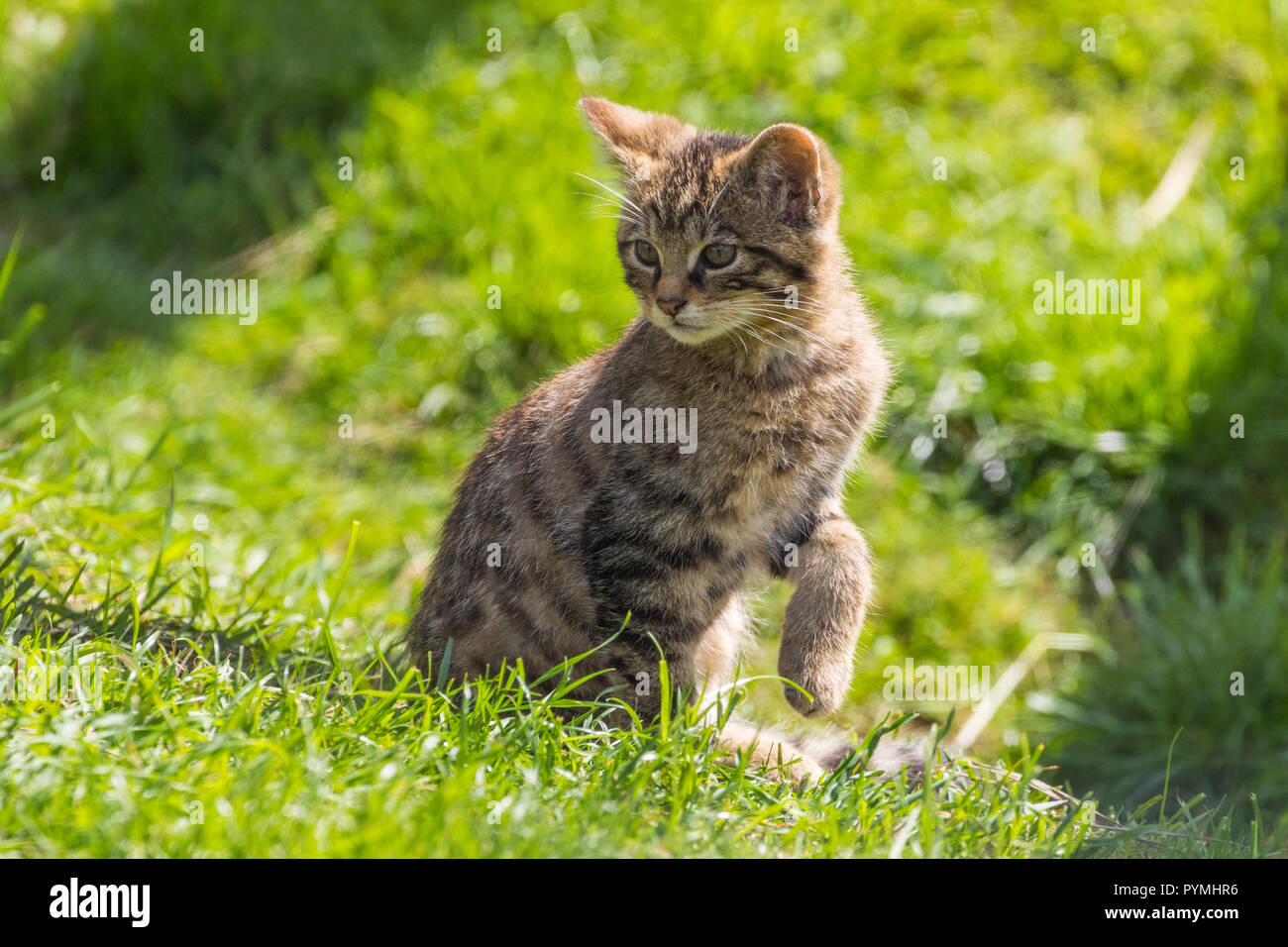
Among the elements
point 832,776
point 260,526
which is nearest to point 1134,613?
A: point 832,776

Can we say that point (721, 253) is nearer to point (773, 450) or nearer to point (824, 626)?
point (773, 450)

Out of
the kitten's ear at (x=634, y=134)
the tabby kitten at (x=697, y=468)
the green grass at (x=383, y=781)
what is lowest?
the green grass at (x=383, y=781)

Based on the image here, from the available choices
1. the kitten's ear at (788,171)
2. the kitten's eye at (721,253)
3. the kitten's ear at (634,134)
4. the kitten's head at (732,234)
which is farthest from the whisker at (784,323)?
the kitten's ear at (634,134)

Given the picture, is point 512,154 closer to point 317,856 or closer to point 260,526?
point 260,526

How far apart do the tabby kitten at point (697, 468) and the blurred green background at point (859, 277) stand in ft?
2.61

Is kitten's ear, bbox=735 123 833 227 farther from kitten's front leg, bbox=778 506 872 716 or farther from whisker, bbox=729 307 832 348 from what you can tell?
kitten's front leg, bbox=778 506 872 716

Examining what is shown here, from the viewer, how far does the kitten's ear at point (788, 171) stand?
3.22 m

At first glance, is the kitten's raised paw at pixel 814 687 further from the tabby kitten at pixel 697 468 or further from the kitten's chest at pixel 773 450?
the kitten's chest at pixel 773 450

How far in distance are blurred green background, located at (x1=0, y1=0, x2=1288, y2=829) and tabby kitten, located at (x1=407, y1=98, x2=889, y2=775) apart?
79 cm

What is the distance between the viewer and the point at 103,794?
2.33 m

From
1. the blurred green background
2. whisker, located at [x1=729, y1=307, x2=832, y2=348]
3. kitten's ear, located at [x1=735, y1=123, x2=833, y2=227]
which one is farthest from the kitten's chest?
the blurred green background

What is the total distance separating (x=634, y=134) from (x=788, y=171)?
54 cm

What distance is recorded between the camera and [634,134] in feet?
11.8
